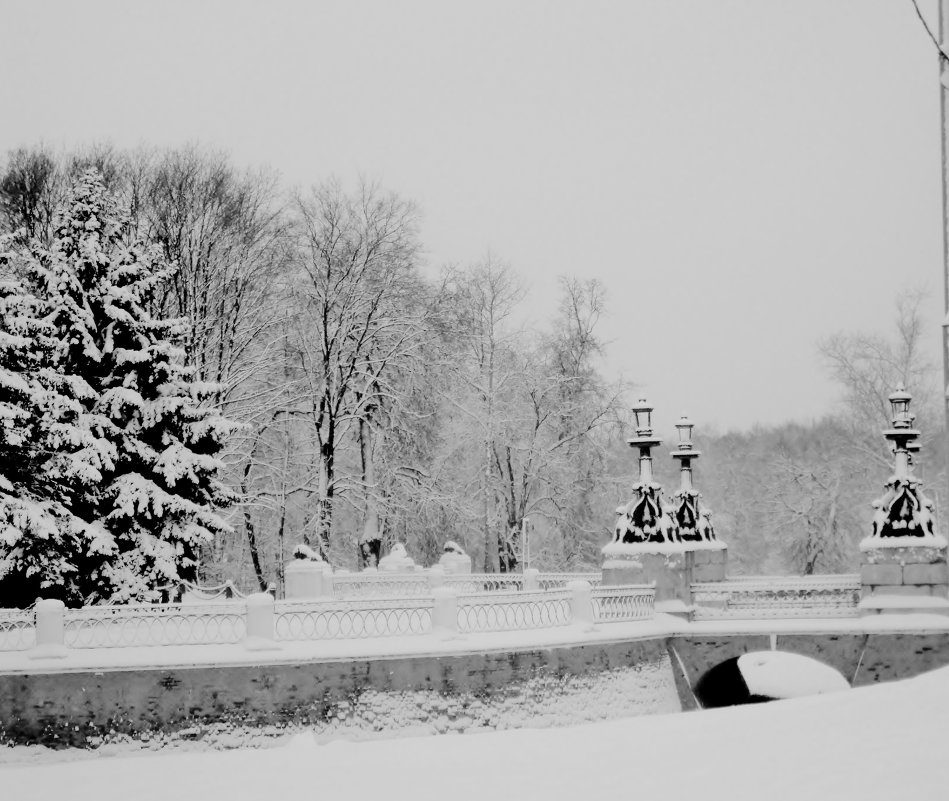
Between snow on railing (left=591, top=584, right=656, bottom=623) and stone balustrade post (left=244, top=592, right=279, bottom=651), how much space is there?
20.3 feet

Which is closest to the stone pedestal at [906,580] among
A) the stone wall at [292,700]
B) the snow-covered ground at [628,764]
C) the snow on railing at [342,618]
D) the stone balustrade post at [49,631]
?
the stone wall at [292,700]

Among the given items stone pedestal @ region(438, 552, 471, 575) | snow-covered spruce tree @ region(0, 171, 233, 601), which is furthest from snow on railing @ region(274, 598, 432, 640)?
stone pedestal @ region(438, 552, 471, 575)

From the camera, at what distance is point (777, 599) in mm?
21328

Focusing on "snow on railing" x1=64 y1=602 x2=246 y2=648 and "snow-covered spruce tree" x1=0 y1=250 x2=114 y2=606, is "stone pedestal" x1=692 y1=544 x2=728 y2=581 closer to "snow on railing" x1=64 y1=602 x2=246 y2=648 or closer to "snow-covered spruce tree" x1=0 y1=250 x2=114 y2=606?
"snow on railing" x1=64 y1=602 x2=246 y2=648

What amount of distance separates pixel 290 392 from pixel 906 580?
19018mm

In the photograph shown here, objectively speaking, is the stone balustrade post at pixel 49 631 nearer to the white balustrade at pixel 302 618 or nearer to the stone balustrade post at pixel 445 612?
the white balustrade at pixel 302 618

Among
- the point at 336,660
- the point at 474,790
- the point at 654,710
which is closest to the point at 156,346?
the point at 336,660

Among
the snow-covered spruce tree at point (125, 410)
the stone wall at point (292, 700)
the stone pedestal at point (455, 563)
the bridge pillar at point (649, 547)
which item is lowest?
the stone wall at point (292, 700)

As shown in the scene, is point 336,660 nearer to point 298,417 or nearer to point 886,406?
point 298,417

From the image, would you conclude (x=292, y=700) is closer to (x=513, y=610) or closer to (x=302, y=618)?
(x=302, y=618)

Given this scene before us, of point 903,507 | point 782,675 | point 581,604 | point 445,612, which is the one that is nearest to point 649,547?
point 581,604

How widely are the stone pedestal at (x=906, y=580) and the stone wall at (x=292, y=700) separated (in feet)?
20.8

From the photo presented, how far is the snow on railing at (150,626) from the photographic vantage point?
16391 mm

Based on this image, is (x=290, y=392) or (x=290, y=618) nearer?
(x=290, y=618)
